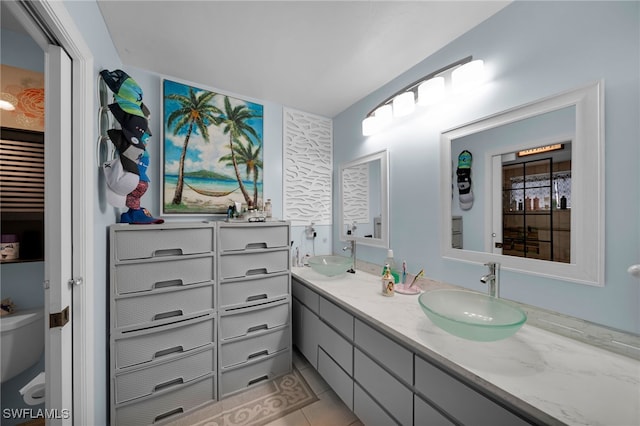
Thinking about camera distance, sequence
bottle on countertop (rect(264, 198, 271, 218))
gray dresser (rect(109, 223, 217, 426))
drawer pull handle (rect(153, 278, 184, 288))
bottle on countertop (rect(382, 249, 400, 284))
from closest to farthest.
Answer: gray dresser (rect(109, 223, 217, 426)), drawer pull handle (rect(153, 278, 184, 288)), bottle on countertop (rect(382, 249, 400, 284)), bottle on countertop (rect(264, 198, 271, 218))

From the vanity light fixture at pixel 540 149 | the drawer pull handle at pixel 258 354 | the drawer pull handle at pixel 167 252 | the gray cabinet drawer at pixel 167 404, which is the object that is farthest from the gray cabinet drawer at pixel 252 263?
the vanity light fixture at pixel 540 149

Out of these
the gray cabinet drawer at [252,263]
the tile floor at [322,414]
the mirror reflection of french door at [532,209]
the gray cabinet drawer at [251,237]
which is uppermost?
the mirror reflection of french door at [532,209]

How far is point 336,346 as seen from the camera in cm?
151

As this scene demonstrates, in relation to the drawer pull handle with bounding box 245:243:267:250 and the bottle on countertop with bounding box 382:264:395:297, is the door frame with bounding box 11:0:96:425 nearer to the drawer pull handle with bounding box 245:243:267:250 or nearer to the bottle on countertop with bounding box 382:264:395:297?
the drawer pull handle with bounding box 245:243:267:250

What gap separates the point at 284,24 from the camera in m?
1.28

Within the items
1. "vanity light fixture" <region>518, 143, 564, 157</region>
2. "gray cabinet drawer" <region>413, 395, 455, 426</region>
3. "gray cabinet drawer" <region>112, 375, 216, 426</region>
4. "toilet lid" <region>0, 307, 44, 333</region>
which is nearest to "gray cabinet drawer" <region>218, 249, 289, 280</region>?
"gray cabinet drawer" <region>112, 375, 216, 426</region>

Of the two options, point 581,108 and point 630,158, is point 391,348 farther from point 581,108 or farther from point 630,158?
point 581,108

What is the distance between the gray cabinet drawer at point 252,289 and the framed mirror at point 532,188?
1.25m

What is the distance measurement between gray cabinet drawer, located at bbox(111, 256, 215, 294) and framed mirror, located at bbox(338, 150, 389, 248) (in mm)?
1292

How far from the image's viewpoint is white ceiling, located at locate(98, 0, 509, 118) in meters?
1.18

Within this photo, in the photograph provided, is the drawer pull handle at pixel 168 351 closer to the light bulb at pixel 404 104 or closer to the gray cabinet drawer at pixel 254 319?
the gray cabinet drawer at pixel 254 319

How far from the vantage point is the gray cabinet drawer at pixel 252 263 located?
1.61 m

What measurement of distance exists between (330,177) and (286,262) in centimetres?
113

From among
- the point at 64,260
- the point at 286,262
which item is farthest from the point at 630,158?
the point at 64,260
